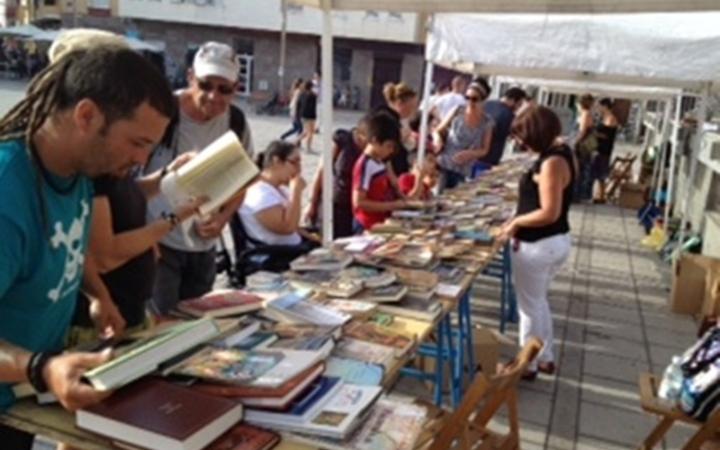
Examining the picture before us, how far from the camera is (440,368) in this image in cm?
315

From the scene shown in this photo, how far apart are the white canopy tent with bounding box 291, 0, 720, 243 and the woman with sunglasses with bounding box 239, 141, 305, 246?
22 centimetres

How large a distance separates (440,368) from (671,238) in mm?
5382

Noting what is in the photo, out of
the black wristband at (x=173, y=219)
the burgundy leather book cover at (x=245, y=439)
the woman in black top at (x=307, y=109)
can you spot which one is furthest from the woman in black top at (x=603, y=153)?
the burgundy leather book cover at (x=245, y=439)

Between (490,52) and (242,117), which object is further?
(490,52)

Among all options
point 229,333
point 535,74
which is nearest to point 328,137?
point 229,333

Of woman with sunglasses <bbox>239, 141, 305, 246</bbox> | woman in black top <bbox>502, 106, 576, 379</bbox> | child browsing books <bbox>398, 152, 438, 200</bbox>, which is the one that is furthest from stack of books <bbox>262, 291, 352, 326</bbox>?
child browsing books <bbox>398, 152, 438, 200</bbox>

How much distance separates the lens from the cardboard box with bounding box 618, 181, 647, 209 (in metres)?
10.8

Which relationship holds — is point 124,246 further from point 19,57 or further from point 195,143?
point 19,57

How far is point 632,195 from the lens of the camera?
35.8 feet

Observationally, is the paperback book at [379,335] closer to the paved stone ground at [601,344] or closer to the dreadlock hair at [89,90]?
the dreadlock hair at [89,90]

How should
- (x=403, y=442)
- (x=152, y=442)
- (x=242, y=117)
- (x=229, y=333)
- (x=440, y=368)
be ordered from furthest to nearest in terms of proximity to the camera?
(x=440, y=368), (x=242, y=117), (x=229, y=333), (x=403, y=442), (x=152, y=442)

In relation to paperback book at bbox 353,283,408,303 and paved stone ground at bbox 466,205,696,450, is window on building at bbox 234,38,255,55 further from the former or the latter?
paperback book at bbox 353,283,408,303

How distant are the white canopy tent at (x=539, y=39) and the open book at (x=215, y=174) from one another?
1.68 meters

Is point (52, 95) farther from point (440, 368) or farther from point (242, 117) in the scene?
point (440, 368)
